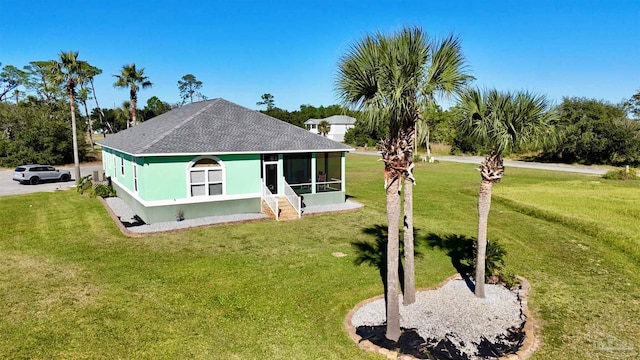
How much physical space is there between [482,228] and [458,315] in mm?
2078

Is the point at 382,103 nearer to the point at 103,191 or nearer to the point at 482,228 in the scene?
the point at 482,228

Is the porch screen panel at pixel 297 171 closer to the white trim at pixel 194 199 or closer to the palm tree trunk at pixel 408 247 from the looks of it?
the white trim at pixel 194 199

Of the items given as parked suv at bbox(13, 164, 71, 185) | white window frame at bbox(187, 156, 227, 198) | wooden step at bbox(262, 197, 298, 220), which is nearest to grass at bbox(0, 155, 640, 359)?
wooden step at bbox(262, 197, 298, 220)

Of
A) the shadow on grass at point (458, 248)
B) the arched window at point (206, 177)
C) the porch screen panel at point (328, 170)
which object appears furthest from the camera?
the porch screen panel at point (328, 170)

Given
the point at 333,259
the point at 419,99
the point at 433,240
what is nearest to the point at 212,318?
the point at 333,259

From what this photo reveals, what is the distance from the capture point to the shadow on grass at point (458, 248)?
35.5 feet

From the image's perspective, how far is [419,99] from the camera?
23.4ft

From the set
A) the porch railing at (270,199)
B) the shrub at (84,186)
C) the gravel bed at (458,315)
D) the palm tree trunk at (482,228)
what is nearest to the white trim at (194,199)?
the porch railing at (270,199)

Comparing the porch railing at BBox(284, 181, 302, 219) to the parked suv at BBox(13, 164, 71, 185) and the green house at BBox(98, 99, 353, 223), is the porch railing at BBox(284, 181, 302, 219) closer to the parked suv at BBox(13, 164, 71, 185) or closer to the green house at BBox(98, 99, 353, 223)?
the green house at BBox(98, 99, 353, 223)

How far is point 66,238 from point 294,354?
440 inches

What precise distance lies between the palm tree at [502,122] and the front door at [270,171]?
11.3 metres

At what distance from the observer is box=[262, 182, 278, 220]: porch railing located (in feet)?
55.4

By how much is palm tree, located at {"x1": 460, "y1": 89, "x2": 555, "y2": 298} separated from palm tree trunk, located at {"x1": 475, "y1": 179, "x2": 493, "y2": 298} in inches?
7.5

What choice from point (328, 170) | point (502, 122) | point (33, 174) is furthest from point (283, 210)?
point (33, 174)
